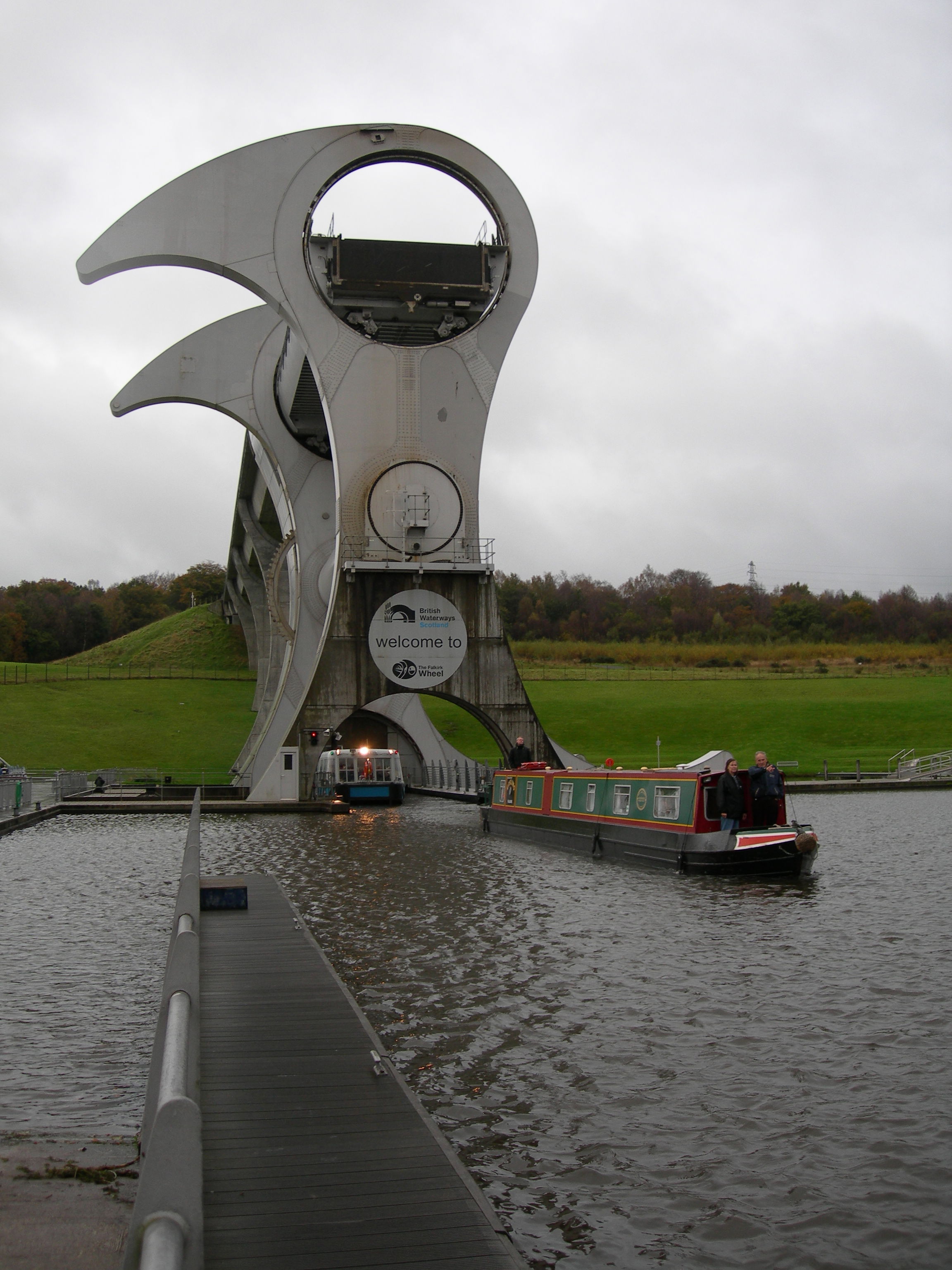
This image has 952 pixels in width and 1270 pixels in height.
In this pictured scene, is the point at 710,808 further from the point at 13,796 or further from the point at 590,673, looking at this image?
the point at 590,673

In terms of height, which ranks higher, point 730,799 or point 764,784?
point 764,784

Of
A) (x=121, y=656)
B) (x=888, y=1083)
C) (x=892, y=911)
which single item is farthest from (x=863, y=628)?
(x=888, y=1083)

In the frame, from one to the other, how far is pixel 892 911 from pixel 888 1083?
23.4 feet

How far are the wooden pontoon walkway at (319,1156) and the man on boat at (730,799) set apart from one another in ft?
32.6

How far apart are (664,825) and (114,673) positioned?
7472 cm

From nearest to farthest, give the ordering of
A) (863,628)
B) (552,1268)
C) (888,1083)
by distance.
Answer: (552,1268) < (888,1083) < (863,628)

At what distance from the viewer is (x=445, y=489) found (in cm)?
3400

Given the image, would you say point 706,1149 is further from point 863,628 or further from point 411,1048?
point 863,628

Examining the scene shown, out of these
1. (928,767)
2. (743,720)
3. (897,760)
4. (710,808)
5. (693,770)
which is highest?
(743,720)

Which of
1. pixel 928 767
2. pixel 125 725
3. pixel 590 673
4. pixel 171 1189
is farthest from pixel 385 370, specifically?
pixel 590 673

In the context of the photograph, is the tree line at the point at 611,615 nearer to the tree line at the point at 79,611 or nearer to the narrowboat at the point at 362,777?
the tree line at the point at 79,611

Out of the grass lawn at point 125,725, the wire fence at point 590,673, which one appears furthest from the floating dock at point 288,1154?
the wire fence at point 590,673

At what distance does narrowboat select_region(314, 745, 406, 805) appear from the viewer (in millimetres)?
37219

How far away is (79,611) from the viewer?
127 meters
